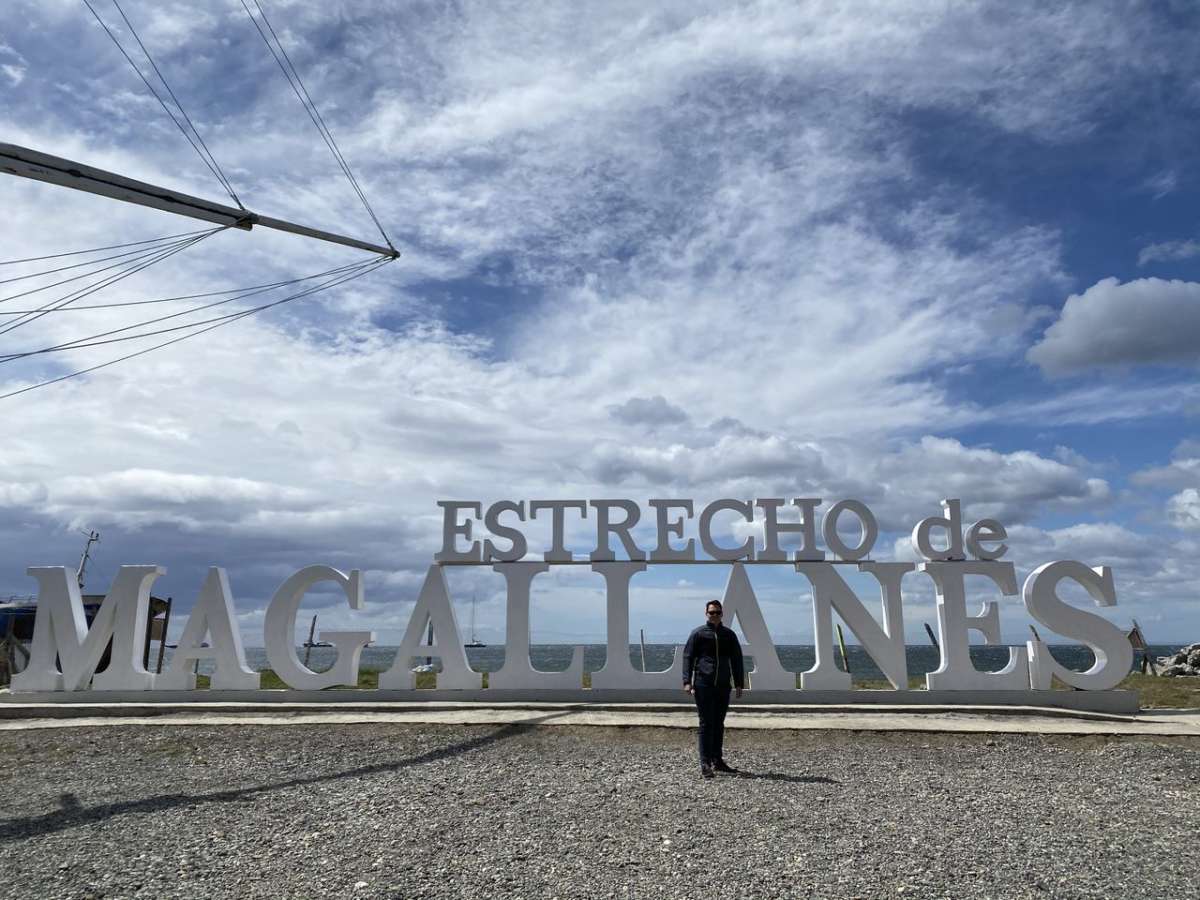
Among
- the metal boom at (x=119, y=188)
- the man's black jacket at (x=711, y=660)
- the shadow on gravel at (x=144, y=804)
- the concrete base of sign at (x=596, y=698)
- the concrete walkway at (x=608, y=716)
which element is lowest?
the shadow on gravel at (x=144, y=804)

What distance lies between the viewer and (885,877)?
6895 millimetres

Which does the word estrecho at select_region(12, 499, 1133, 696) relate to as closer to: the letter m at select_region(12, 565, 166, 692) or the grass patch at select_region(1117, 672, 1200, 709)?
the letter m at select_region(12, 565, 166, 692)

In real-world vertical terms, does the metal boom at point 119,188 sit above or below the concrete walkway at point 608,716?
above

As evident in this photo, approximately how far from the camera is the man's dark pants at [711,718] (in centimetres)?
1038

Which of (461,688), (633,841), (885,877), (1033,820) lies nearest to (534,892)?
(633,841)

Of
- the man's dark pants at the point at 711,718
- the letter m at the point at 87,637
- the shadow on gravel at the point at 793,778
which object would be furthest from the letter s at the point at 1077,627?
the letter m at the point at 87,637

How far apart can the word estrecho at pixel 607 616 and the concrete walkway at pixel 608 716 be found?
78cm

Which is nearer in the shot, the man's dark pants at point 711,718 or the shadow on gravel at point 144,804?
the shadow on gravel at point 144,804

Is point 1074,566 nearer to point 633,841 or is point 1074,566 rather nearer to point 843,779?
point 843,779

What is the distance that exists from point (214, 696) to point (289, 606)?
7.25 ft

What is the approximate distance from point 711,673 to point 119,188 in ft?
32.5

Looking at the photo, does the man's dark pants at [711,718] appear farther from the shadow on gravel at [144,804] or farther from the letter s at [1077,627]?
the letter s at [1077,627]

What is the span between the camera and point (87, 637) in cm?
1766

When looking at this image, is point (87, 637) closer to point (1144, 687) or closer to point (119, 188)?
point (119, 188)
